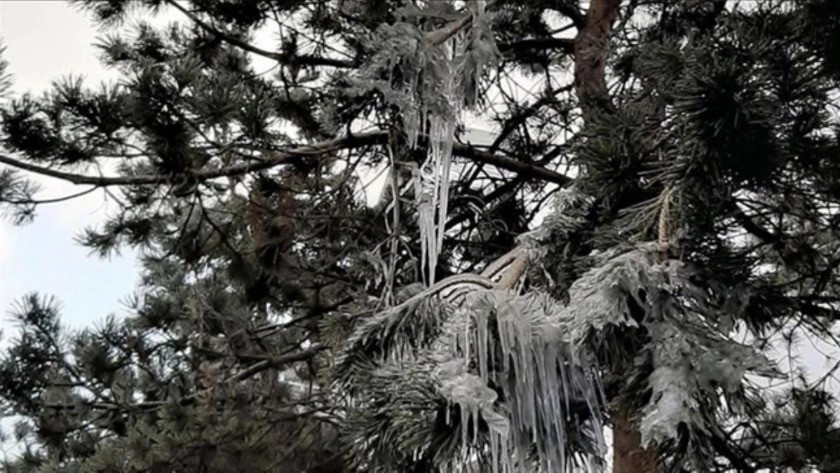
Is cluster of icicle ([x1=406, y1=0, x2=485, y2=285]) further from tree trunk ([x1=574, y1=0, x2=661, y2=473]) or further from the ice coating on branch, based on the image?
tree trunk ([x1=574, y1=0, x2=661, y2=473])

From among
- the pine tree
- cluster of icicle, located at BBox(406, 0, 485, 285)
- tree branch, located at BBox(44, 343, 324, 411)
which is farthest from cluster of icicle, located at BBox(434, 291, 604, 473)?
tree branch, located at BBox(44, 343, 324, 411)

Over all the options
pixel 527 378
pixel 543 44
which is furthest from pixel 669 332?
pixel 543 44

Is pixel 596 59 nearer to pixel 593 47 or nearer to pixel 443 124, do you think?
pixel 593 47

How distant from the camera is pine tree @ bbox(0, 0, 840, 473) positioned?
3.40 feet

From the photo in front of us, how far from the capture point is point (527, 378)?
103cm

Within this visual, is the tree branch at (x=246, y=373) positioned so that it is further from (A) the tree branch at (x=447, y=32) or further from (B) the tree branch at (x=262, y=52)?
(A) the tree branch at (x=447, y=32)

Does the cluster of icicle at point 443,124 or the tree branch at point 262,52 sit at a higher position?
the tree branch at point 262,52

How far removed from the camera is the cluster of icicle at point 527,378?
1.02m

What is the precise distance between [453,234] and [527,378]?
1.76 metres

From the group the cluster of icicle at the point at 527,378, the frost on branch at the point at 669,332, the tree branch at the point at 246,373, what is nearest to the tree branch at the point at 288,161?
the tree branch at the point at 246,373

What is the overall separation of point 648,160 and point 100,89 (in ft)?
4.20

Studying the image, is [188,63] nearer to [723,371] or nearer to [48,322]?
[723,371]

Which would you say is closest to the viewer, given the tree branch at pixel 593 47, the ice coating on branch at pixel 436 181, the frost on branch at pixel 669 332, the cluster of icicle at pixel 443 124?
the frost on branch at pixel 669 332

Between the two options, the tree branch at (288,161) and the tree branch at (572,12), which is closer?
the tree branch at (288,161)
